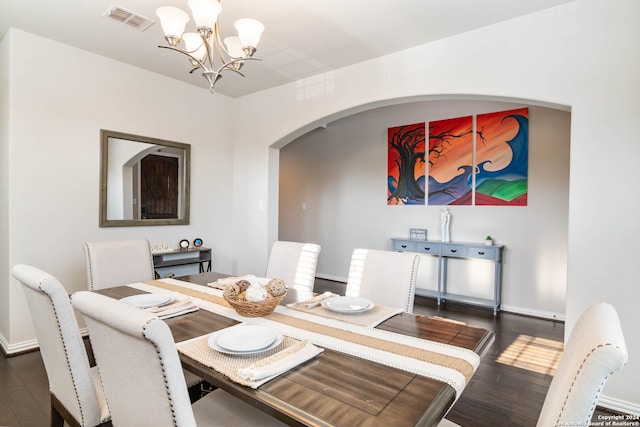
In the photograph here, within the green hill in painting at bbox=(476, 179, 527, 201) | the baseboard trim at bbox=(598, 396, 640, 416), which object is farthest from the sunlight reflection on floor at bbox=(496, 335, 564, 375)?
the green hill in painting at bbox=(476, 179, 527, 201)

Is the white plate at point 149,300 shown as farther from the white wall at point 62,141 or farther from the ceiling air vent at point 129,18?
the ceiling air vent at point 129,18

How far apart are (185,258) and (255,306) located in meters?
2.56

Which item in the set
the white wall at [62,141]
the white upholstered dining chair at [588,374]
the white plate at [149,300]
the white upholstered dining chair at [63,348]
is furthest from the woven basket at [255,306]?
the white wall at [62,141]

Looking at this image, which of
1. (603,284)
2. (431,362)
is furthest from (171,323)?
(603,284)

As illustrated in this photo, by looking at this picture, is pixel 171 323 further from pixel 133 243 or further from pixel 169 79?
pixel 169 79

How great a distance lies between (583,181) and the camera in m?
2.29

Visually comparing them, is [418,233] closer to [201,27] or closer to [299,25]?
[299,25]

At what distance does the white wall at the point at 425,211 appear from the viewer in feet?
12.7

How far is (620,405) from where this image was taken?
2.14 meters

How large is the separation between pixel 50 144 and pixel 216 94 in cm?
186

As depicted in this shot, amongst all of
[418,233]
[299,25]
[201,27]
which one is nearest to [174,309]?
[201,27]

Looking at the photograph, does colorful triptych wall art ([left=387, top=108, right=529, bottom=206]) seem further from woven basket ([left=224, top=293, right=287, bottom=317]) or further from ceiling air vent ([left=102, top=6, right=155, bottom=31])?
woven basket ([left=224, top=293, right=287, bottom=317])

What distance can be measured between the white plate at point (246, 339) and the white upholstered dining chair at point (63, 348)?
46 cm

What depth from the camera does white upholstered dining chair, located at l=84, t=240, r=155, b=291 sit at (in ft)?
7.71
